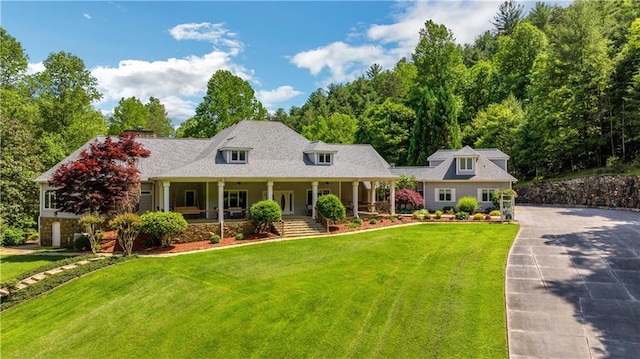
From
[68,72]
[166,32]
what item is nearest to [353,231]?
[166,32]

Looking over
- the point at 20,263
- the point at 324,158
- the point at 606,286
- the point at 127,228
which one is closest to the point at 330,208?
the point at 324,158

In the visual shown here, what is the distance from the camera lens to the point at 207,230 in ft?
77.6

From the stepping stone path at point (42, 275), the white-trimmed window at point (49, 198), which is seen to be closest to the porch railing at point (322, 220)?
the stepping stone path at point (42, 275)

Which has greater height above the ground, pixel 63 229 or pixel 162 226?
pixel 162 226

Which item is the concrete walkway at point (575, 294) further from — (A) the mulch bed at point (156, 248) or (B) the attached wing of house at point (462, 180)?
(A) the mulch bed at point (156, 248)

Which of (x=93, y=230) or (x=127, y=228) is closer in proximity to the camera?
(x=127, y=228)

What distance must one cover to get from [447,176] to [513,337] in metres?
26.2

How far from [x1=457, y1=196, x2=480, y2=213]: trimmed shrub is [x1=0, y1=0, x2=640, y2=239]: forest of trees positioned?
1534cm

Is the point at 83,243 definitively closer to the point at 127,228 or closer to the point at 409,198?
the point at 127,228

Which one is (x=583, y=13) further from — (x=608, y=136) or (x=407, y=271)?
(x=407, y=271)

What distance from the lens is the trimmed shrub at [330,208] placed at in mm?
25812

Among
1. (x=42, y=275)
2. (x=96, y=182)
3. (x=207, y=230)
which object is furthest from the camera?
(x=207, y=230)

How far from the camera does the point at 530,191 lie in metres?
45.2

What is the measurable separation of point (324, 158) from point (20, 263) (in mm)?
19901
